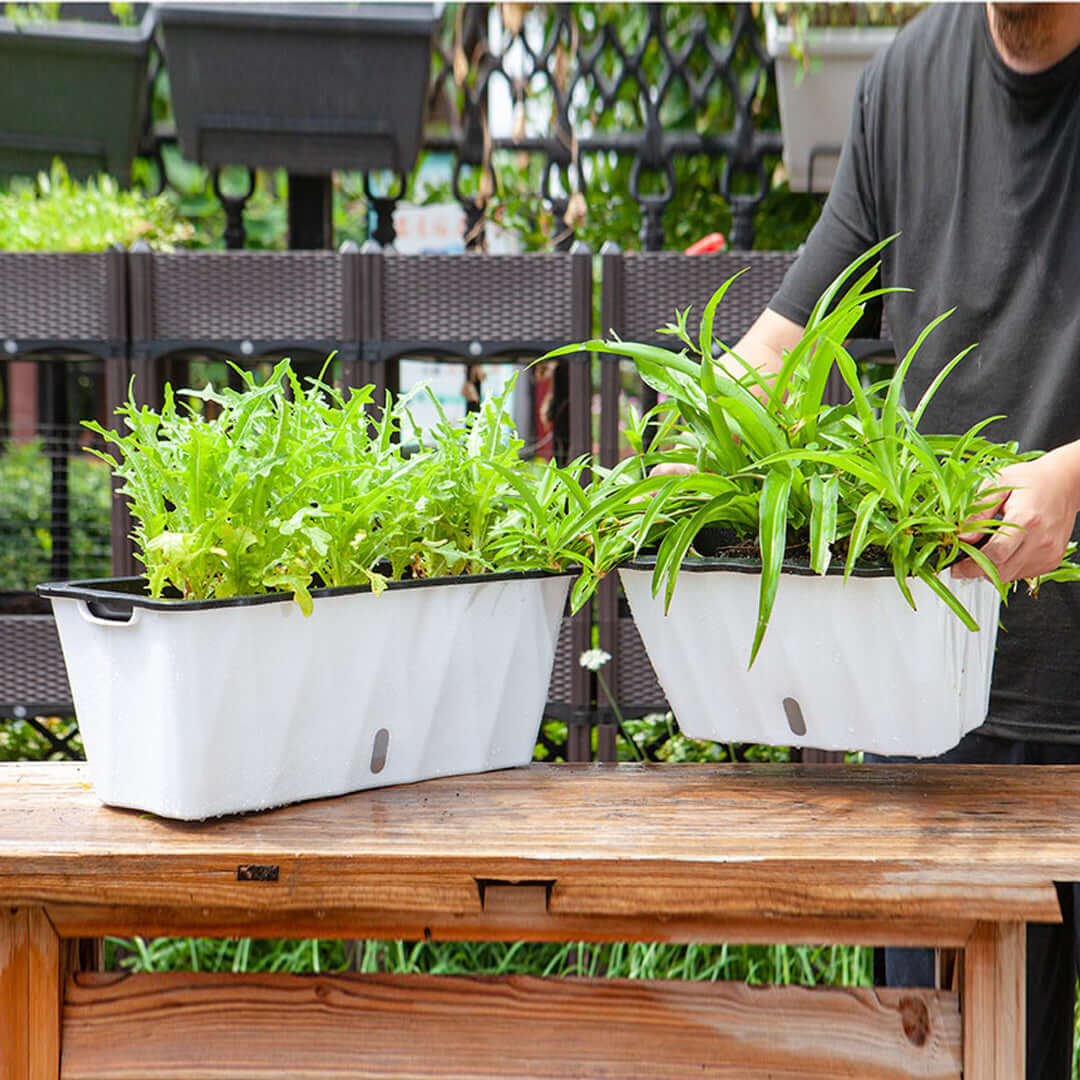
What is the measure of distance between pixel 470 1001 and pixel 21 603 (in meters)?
1.80

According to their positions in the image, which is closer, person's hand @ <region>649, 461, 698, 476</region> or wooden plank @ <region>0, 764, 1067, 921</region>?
wooden plank @ <region>0, 764, 1067, 921</region>

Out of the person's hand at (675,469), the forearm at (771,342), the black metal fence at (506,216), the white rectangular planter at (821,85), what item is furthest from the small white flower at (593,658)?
the white rectangular planter at (821,85)

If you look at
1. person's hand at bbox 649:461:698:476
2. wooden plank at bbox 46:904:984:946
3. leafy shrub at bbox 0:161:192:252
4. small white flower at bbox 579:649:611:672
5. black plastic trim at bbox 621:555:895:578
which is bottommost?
small white flower at bbox 579:649:611:672

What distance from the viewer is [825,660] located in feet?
3.15

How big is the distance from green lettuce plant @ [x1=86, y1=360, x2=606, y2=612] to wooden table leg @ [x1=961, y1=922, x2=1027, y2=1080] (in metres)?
0.40

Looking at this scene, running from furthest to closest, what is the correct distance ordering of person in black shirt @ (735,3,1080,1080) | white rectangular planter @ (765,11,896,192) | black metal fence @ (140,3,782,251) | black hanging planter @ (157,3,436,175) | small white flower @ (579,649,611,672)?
black metal fence @ (140,3,782,251), white rectangular planter @ (765,11,896,192), black hanging planter @ (157,3,436,175), small white flower @ (579,649,611,672), person in black shirt @ (735,3,1080,1080)

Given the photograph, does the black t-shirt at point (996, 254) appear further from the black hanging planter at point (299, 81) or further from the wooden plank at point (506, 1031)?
the black hanging planter at point (299, 81)

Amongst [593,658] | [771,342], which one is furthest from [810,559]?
[593,658]

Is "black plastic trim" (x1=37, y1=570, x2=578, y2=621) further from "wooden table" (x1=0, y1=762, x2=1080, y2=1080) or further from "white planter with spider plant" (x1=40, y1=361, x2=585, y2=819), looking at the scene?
"wooden table" (x1=0, y1=762, x2=1080, y2=1080)

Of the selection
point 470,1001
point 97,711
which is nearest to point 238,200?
point 97,711

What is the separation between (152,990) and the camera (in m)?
0.92

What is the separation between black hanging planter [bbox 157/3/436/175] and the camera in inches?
91.6

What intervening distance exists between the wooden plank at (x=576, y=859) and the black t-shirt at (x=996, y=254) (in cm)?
43

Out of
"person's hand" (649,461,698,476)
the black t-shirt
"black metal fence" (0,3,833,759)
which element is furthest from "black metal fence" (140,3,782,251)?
"person's hand" (649,461,698,476)
